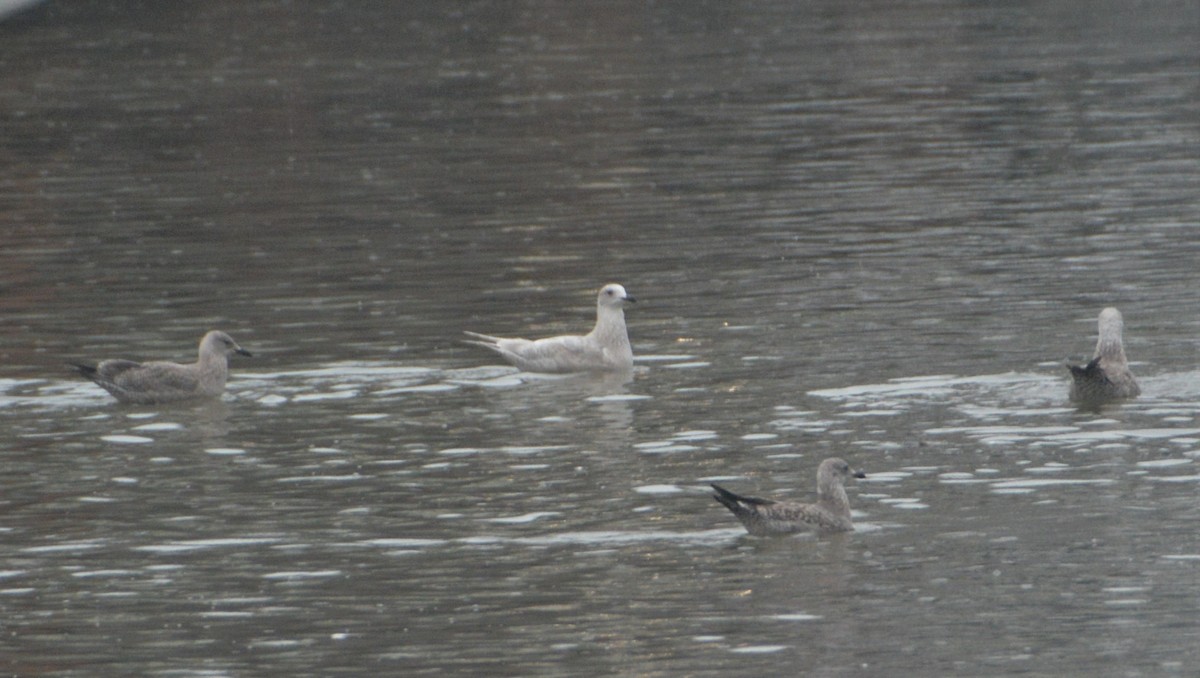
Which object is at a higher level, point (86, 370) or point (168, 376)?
point (86, 370)

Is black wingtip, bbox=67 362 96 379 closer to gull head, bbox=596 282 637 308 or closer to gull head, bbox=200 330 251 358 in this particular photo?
gull head, bbox=200 330 251 358

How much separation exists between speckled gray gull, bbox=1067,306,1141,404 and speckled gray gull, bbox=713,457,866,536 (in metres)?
3.48

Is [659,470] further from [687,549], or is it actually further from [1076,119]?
[1076,119]

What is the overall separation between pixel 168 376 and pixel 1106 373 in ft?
23.7

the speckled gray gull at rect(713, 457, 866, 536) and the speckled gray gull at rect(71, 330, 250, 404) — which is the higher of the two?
the speckled gray gull at rect(71, 330, 250, 404)

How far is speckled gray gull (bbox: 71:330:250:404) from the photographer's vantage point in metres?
19.1

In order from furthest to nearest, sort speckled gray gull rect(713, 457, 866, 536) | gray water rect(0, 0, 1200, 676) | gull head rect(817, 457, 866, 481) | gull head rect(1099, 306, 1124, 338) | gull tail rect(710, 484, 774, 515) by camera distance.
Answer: gull head rect(1099, 306, 1124, 338) < gull head rect(817, 457, 866, 481) < speckled gray gull rect(713, 457, 866, 536) < gull tail rect(710, 484, 774, 515) < gray water rect(0, 0, 1200, 676)

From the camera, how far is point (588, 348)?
20.2 m

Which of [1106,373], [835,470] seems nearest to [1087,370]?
[1106,373]

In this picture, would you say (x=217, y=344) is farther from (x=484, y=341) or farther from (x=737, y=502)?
(x=737, y=502)

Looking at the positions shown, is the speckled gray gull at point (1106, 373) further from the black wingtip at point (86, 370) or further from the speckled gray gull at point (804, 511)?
the black wingtip at point (86, 370)

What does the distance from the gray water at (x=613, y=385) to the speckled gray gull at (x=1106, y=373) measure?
0.53 feet

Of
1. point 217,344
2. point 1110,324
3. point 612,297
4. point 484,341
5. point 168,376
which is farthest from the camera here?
point 484,341

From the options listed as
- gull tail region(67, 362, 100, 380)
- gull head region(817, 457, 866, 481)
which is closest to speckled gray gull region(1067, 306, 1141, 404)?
gull head region(817, 457, 866, 481)
